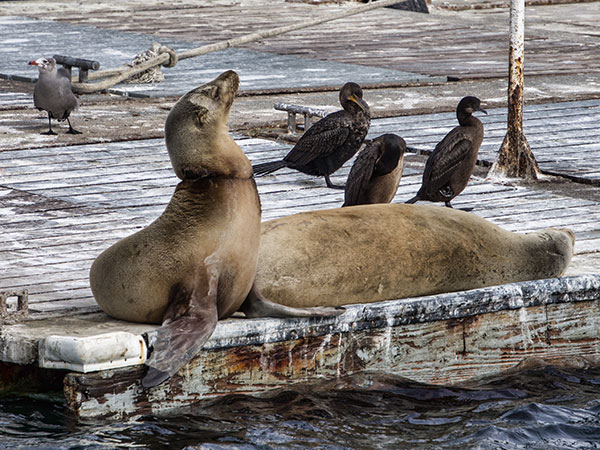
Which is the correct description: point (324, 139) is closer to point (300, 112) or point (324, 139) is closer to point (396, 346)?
point (300, 112)

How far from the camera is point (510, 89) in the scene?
8.34 meters

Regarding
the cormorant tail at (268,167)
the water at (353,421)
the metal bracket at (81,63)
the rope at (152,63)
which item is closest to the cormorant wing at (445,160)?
the cormorant tail at (268,167)

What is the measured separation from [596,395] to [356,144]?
2.96m

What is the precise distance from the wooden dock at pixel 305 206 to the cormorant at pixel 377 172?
529mm

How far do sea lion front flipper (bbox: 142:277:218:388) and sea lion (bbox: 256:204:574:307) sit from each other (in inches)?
15.4

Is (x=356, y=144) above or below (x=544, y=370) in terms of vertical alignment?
above

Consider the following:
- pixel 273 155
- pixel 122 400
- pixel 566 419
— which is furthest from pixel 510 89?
pixel 122 400

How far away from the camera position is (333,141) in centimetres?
789

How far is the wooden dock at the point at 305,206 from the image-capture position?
16.2 ft

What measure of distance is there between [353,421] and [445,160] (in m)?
2.64

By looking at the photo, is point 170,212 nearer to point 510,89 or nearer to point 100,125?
point 510,89

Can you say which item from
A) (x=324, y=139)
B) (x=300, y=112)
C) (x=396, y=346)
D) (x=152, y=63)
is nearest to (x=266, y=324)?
(x=396, y=346)

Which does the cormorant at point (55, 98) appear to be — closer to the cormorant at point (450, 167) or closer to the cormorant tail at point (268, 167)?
the cormorant tail at point (268, 167)

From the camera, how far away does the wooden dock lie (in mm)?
4930
